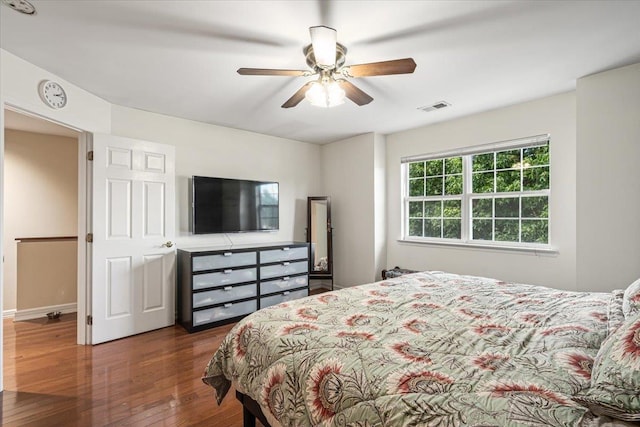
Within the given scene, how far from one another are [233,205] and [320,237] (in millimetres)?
1529

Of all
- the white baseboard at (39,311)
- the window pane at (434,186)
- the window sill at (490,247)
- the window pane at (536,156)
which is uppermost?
the window pane at (536,156)

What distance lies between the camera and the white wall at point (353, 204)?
4.47 m

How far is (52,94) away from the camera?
101 inches

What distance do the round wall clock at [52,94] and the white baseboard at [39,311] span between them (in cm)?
274

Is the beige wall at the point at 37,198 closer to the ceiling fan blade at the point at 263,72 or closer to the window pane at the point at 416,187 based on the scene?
the ceiling fan blade at the point at 263,72

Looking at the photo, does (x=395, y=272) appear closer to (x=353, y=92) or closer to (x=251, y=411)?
(x=353, y=92)

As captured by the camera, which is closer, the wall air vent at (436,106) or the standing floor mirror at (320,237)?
the wall air vent at (436,106)

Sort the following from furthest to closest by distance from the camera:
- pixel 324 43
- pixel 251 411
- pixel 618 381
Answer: pixel 324 43 < pixel 251 411 < pixel 618 381

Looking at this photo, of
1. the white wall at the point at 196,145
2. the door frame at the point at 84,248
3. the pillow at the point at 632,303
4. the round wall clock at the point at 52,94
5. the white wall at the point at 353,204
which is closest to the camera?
the pillow at the point at 632,303

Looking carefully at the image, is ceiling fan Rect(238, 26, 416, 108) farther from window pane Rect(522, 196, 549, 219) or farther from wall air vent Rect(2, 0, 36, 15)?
window pane Rect(522, 196, 549, 219)

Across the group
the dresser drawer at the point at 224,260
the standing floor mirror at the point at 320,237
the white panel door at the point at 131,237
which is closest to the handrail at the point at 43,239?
the white panel door at the point at 131,237

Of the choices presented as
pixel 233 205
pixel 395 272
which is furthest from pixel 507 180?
pixel 233 205

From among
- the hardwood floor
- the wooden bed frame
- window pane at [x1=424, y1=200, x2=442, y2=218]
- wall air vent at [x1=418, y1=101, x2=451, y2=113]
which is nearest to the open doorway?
the hardwood floor

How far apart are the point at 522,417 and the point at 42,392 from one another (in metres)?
2.94
